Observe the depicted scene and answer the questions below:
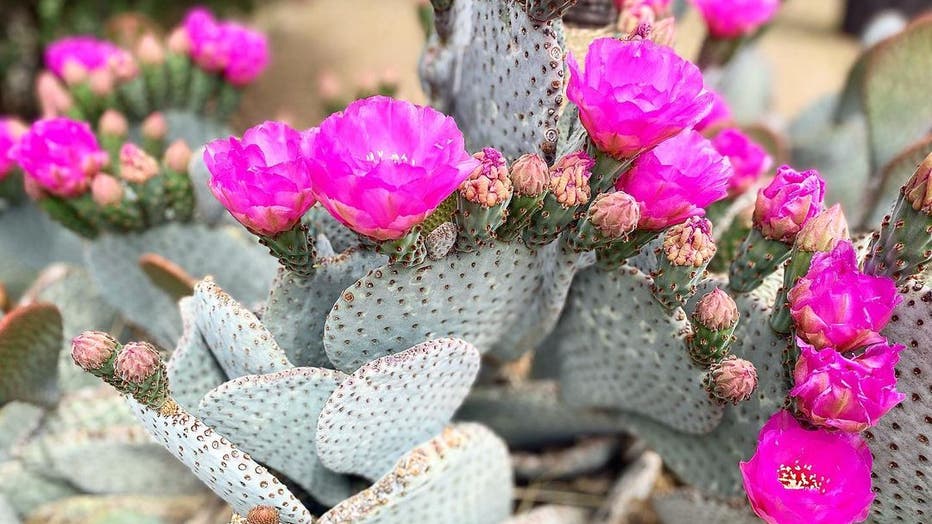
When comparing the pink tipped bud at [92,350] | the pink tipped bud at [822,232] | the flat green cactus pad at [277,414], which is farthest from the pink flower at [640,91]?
the pink tipped bud at [92,350]

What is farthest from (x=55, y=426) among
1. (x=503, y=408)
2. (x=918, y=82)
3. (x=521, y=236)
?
(x=918, y=82)

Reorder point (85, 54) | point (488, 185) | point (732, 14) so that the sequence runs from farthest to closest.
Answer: point (85, 54)
point (732, 14)
point (488, 185)

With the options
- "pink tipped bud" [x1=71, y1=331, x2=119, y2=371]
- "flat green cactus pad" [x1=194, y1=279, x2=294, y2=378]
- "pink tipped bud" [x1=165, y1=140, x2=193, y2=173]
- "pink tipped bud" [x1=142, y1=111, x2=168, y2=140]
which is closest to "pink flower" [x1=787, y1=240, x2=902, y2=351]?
"flat green cactus pad" [x1=194, y1=279, x2=294, y2=378]

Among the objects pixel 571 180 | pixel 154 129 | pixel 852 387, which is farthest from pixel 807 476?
pixel 154 129

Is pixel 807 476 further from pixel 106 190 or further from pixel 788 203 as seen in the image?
pixel 106 190

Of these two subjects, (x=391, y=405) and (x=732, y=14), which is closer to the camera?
(x=391, y=405)

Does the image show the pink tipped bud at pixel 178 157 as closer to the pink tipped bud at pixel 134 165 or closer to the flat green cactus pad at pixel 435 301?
the pink tipped bud at pixel 134 165
